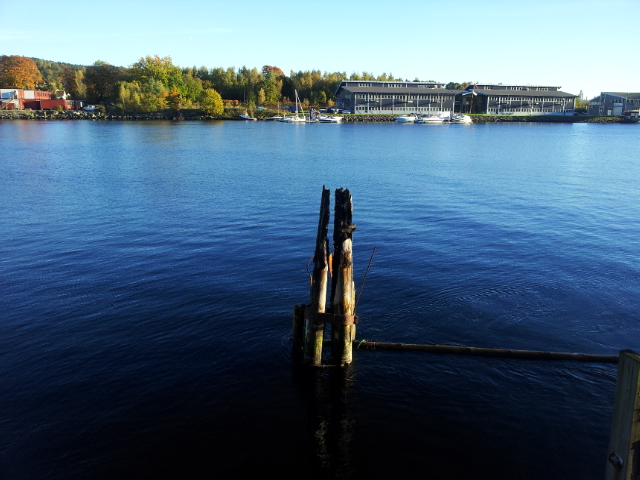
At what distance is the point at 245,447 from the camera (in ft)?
38.9

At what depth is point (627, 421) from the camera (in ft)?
28.2

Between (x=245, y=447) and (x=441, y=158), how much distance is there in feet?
227

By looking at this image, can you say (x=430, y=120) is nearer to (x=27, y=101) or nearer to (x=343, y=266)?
(x=27, y=101)

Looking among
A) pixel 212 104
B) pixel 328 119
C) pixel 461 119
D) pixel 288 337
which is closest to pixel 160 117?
pixel 212 104

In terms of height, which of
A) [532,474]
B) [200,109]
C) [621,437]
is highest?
[200,109]

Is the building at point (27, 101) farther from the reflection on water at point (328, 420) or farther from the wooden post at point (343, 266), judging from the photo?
the reflection on water at point (328, 420)

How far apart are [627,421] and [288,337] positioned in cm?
1058

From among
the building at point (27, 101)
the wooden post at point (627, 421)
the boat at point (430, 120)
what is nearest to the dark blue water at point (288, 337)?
the wooden post at point (627, 421)

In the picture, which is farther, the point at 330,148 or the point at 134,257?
the point at 330,148

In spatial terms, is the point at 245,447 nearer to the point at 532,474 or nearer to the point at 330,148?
the point at 532,474

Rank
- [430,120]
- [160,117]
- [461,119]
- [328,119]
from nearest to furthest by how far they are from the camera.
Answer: [328,119] → [430,120] → [160,117] → [461,119]

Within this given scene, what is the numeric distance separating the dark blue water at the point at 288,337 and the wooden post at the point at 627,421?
2.42 m

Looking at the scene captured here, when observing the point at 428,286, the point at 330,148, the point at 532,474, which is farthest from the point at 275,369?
the point at 330,148

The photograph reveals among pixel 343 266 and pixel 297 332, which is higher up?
pixel 343 266
